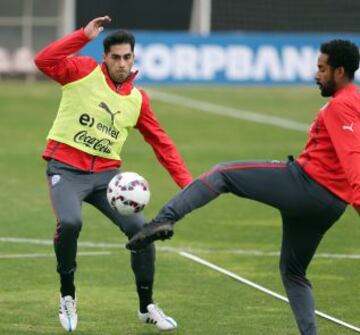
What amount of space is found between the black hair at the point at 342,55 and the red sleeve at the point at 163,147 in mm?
1965

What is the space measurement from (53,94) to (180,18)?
7511mm

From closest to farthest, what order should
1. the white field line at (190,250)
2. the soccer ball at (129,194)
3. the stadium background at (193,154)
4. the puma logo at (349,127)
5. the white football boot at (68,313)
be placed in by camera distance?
the puma logo at (349,127) → the soccer ball at (129,194) → the white football boot at (68,313) → the stadium background at (193,154) → the white field line at (190,250)

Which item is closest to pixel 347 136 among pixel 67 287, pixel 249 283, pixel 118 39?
pixel 118 39

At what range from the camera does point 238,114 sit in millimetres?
30922

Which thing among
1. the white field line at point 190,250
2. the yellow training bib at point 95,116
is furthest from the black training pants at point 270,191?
the white field line at point 190,250

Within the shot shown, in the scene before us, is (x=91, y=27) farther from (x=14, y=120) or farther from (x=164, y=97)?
(x=164, y=97)

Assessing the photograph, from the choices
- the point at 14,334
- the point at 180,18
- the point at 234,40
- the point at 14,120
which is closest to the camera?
the point at 14,334

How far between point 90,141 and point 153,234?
230 centimetres

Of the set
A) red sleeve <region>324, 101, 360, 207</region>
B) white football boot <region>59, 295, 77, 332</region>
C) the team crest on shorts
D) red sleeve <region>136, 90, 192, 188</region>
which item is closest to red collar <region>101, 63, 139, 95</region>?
Answer: red sleeve <region>136, 90, 192, 188</region>

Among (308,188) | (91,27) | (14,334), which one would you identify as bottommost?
(14,334)

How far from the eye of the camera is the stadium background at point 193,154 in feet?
39.0

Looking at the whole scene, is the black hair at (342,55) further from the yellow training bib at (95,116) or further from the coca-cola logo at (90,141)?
the coca-cola logo at (90,141)

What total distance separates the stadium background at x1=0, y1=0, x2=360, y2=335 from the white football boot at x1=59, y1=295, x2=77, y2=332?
5.9 inches

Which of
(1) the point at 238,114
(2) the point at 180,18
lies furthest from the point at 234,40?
(2) the point at 180,18
